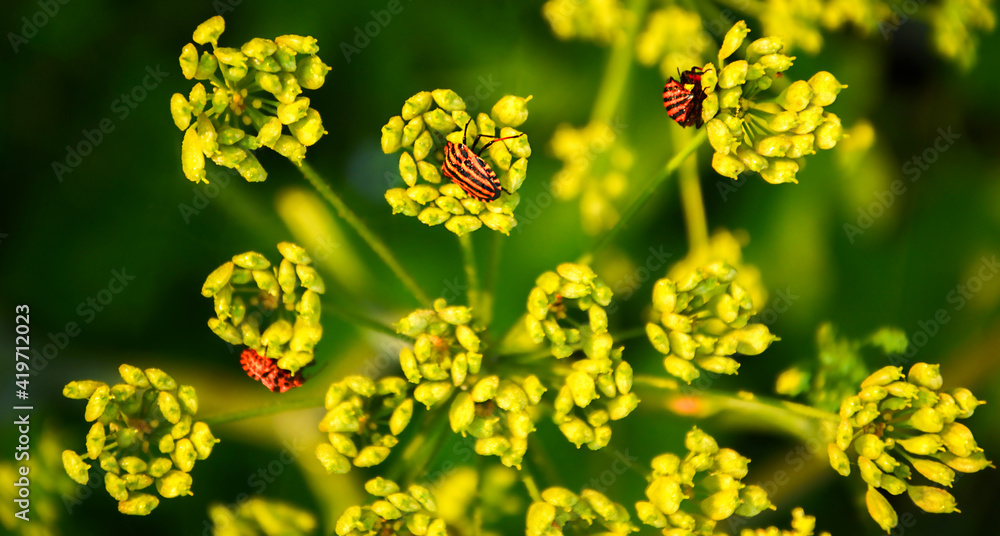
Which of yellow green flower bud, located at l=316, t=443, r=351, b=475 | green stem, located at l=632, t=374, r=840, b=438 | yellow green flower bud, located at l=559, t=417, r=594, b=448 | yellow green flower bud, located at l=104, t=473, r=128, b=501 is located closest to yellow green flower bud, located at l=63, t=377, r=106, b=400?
yellow green flower bud, located at l=104, t=473, r=128, b=501

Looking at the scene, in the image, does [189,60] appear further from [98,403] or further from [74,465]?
[74,465]

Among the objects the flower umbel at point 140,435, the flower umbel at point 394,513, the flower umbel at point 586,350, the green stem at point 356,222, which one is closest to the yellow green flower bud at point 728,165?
the flower umbel at point 586,350

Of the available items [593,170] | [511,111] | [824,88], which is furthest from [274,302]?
[824,88]

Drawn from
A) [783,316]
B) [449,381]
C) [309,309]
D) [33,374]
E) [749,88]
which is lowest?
[783,316]

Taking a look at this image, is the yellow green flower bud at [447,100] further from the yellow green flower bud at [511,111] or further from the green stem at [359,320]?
the green stem at [359,320]

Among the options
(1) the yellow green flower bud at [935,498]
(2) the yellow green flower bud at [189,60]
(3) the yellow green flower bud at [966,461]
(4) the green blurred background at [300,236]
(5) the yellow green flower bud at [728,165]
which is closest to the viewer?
(2) the yellow green flower bud at [189,60]

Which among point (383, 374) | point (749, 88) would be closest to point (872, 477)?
point (749, 88)

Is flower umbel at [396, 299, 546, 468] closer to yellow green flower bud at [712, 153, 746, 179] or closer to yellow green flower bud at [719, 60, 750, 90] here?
yellow green flower bud at [712, 153, 746, 179]

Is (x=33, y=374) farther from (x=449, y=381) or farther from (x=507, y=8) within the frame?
(x=507, y=8)
